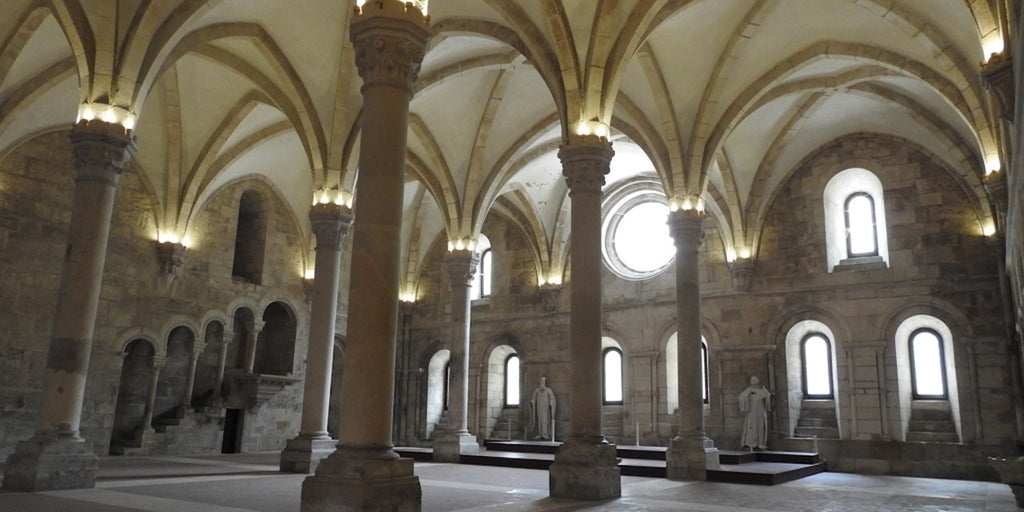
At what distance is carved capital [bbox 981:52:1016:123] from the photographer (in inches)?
372

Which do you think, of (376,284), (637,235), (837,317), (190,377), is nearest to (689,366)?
(837,317)

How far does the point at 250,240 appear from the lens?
22.7 m

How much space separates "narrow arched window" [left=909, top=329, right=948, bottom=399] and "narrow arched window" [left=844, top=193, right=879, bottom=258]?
241cm

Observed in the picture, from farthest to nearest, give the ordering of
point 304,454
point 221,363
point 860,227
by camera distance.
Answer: point 221,363
point 860,227
point 304,454

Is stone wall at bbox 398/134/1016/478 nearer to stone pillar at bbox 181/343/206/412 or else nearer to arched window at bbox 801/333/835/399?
arched window at bbox 801/333/835/399

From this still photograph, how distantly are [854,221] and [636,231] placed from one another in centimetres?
643

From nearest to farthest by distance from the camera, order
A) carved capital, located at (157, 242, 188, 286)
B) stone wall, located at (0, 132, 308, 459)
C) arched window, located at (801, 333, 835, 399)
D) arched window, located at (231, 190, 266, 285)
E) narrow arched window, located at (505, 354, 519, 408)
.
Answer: stone wall, located at (0, 132, 308, 459)
carved capital, located at (157, 242, 188, 286)
arched window, located at (801, 333, 835, 399)
arched window, located at (231, 190, 266, 285)
narrow arched window, located at (505, 354, 519, 408)

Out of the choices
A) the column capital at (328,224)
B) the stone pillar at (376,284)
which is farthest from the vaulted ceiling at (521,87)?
the stone pillar at (376,284)

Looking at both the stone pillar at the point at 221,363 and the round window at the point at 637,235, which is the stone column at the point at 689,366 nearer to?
the round window at the point at 637,235

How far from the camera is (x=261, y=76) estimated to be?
16.0 metres

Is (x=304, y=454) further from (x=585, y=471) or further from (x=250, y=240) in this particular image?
(x=250, y=240)

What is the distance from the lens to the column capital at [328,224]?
15.5 m

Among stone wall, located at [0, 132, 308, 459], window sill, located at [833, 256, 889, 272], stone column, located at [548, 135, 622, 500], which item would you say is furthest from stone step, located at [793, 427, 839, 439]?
stone wall, located at [0, 132, 308, 459]

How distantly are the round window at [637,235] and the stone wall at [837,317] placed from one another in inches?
25.7
